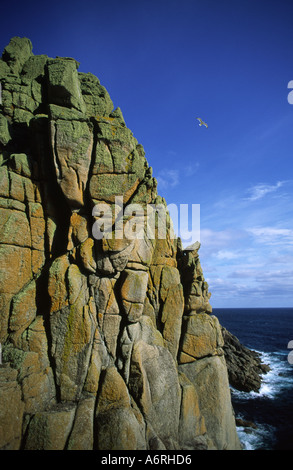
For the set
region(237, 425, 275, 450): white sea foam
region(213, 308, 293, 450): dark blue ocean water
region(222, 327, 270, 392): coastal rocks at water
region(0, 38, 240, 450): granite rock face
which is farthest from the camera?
region(222, 327, 270, 392): coastal rocks at water

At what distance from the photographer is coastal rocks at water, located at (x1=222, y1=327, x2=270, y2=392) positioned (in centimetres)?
4170

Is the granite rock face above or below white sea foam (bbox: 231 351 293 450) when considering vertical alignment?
above

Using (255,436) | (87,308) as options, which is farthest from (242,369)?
(87,308)

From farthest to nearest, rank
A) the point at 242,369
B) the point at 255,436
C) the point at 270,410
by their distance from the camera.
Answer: the point at 242,369 → the point at 270,410 → the point at 255,436

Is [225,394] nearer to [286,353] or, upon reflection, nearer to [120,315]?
[120,315]

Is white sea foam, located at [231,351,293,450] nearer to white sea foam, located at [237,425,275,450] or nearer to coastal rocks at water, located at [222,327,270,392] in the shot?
white sea foam, located at [237,425,275,450]

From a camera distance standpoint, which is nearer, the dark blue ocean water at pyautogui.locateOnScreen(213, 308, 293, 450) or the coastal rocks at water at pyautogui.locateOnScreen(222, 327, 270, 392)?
the dark blue ocean water at pyautogui.locateOnScreen(213, 308, 293, 450)

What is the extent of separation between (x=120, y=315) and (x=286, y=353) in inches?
2697

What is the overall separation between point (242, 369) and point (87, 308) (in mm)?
43865

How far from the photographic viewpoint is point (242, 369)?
45.8m

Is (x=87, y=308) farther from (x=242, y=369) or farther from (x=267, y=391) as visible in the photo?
(x=242, y=369)

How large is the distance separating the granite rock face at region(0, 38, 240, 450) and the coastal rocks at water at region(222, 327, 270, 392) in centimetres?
2677

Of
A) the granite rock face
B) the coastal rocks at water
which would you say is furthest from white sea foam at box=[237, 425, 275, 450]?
the coastal rocks at water

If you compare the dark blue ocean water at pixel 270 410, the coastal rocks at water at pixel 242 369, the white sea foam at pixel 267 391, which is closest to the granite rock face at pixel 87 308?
the white sea foam at pixel 267 391
